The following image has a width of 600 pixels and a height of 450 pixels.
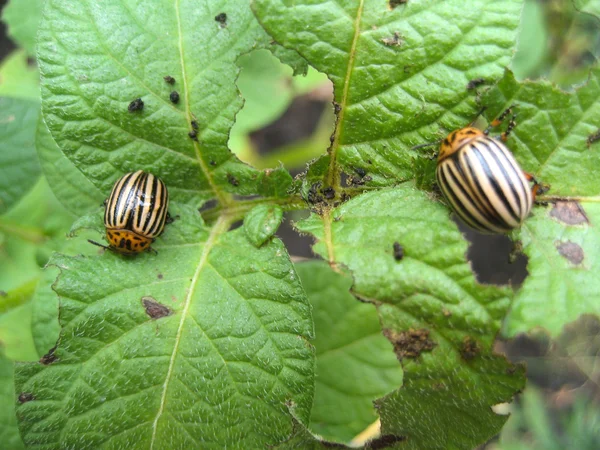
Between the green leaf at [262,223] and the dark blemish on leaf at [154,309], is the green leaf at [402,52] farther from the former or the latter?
the dark blemish on leaf at [154,309]

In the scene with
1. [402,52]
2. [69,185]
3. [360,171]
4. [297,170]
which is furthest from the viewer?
[297,170]

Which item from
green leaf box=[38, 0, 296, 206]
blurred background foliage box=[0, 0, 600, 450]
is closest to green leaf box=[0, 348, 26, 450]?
blurred background foliage box=[0, 0, 600, 450]

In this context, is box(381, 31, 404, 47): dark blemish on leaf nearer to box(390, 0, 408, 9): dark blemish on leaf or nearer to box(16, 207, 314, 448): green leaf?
box(390, 0, 408, 9): dark blemish on leaf

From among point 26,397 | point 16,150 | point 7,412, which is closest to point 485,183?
point 26,397

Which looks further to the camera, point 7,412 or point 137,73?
point 7,412

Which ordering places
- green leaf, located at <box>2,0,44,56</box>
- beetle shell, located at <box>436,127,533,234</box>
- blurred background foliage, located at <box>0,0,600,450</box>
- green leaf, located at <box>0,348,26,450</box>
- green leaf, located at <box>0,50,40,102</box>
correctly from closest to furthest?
1. beetle shell, located at <box>436,127,533,234</box>
2. green leaf, located at <box>0,348,26,450</box>
3. blurred background foliage, located at <box>0,0,600,450</box>
4. green leaf, located at <box>2,0,44,56</box>
5. green leaf, located at <box>0,50,40,102</box>

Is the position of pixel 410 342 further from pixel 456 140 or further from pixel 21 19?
pixel 21 19

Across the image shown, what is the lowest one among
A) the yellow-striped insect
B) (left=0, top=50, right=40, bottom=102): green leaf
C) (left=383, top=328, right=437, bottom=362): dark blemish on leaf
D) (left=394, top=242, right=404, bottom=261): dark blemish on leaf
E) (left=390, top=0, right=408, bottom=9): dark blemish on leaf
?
(left=0, top=50, right=40, bottom=102): green leaf
